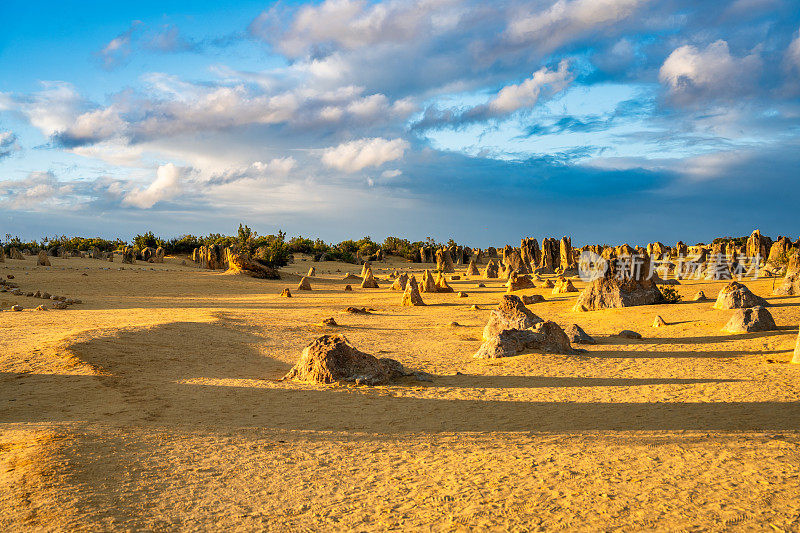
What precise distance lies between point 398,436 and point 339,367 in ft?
10.5

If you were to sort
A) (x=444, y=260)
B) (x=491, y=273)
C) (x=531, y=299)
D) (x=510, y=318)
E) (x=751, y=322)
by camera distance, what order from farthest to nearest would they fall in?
(x=444, y=260), (x=491, y=273), (x=531, y=299), (x=751, y=322), (x=510, y=318)

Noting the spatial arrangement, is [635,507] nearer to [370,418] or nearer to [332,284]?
[370,418]

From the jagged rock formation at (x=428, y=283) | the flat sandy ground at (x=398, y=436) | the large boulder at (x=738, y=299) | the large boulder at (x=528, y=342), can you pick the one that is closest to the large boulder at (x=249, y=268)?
the jagged rock formation at (x=428, y=283)

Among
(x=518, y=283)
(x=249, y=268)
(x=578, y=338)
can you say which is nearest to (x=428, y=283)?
(x=518, y=283)

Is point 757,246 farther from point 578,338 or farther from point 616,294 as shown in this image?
point 578,338

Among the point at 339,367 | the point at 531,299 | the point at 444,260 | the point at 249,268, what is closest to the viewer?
the point at 339,367

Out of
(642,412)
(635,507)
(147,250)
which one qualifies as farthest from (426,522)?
(147,250)

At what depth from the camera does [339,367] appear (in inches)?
377

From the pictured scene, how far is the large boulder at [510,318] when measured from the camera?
13281 millimetres

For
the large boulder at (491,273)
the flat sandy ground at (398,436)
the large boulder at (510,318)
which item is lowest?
the flat sandy ground at (398,436)

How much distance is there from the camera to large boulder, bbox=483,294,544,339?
13281 mm

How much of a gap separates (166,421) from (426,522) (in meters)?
4.04

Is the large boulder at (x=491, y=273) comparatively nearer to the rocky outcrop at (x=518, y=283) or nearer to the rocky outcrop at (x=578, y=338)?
the rocky outcrop at (x=518, y=283)

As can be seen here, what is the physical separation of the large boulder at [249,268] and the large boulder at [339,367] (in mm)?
25581
